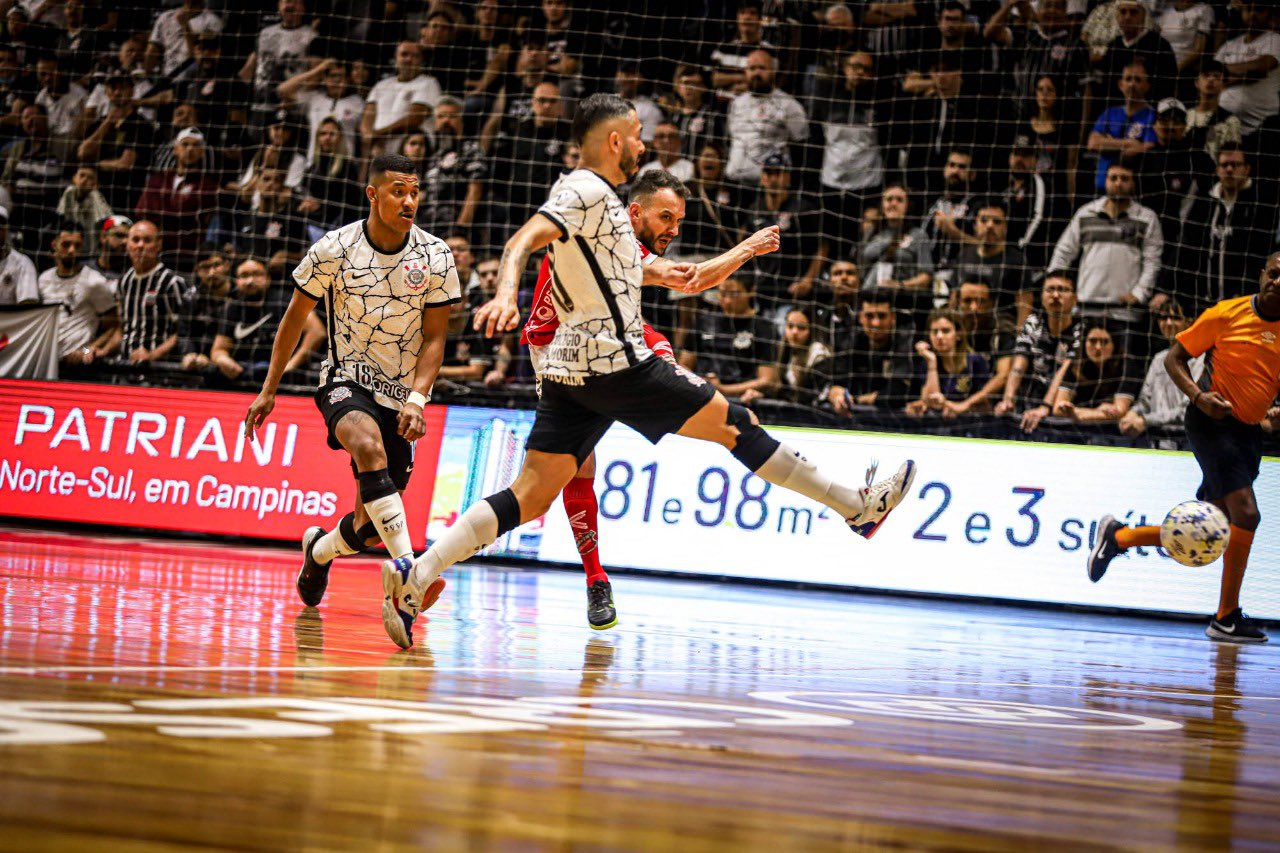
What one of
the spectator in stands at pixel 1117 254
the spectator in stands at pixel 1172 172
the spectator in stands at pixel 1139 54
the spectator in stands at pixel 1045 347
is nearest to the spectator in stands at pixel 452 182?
the spectator in stands at pixel 1045 347

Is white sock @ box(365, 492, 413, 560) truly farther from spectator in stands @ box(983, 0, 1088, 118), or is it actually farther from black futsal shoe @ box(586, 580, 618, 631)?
spectator in stands @ box(983, 0, 1088, 118)

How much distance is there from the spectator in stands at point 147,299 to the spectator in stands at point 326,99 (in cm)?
177

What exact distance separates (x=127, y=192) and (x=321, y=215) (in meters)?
2.33

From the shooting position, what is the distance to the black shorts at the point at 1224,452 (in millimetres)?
7656

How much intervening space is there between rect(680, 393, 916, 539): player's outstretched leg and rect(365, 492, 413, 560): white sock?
3.82ft

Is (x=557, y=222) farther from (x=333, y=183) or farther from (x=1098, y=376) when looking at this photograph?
(x=333, y=183)

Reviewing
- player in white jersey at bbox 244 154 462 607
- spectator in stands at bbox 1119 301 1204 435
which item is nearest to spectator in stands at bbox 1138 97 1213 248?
spectator in stands at bbox 1119 301 1204 435

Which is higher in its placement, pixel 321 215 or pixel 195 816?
pixel 321 215

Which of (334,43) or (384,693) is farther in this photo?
(334,43)

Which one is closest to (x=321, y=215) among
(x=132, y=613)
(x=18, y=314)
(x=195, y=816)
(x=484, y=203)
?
(x=484, y=203)

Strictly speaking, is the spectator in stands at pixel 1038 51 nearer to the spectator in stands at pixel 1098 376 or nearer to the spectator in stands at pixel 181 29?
the spectator in stands at pixel 1098 376

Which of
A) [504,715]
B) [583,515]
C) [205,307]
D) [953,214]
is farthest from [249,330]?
[504,715]

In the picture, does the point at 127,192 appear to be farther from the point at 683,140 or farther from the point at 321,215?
the point at 683,140

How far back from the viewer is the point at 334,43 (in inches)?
532
